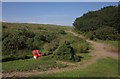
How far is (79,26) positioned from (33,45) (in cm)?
3060

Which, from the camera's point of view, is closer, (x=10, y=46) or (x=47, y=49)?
(x=10, y=46)

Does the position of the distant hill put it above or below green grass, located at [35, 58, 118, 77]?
above

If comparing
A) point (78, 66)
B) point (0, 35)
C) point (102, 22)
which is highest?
point (102, 22)

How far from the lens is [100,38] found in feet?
133

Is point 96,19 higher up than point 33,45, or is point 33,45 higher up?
point 96,19

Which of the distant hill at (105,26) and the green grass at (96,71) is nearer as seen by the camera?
the green grass at (96,71)

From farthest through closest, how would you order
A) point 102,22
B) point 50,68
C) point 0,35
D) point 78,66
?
point 102,22 → point 0,35 → point 78,66 → point 50,68

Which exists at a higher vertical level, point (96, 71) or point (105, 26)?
point (105, 26)

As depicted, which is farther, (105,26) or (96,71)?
(105,26)

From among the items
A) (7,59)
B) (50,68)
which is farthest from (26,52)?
(50,68)

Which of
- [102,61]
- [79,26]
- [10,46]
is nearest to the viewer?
[102,61]

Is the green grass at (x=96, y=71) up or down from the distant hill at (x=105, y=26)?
down

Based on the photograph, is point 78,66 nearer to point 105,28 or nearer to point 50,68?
Result: point 50,68

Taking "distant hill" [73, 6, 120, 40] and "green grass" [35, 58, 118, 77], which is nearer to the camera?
"green grass" [35, 58, 118, 77]
